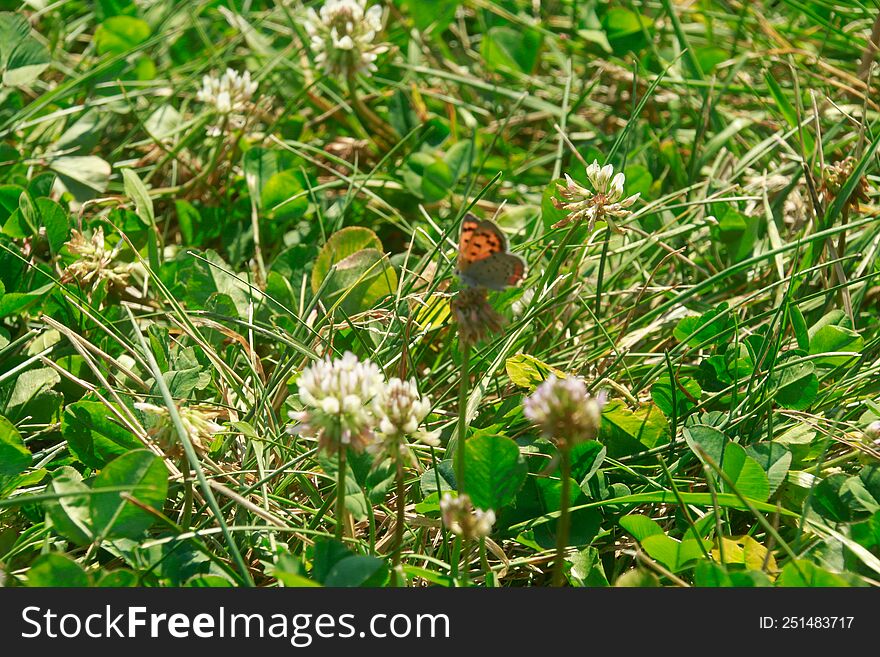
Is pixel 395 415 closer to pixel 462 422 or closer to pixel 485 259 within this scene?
pixel 462 422

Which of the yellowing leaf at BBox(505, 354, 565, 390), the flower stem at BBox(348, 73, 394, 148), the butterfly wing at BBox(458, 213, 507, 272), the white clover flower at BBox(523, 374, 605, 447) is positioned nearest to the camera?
the white clover flower at BBox(523, 374, 605, 447)

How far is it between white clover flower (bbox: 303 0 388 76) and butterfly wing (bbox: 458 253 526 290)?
39.7 inches

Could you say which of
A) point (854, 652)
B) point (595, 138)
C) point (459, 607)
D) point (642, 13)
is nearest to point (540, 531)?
point (459, 607)

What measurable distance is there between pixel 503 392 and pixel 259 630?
711 mm

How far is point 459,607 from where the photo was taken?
1173mm

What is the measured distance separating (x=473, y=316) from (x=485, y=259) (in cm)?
8

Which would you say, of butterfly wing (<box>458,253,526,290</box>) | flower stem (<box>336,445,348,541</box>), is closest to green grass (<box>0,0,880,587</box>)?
flower stem (<box>336,445,348,541</box>)

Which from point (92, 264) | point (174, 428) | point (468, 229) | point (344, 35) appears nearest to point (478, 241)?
point (468, 229)

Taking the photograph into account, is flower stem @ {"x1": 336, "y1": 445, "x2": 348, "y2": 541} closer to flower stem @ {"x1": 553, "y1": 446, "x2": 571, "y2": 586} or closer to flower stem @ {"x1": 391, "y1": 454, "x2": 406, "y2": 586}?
flower stem @ {"x1": 391, "y1": 454, "x2": 406, "y2": 586}

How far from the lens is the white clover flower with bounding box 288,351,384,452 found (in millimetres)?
1142

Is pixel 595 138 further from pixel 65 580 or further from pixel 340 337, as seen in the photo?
pixel 65 580

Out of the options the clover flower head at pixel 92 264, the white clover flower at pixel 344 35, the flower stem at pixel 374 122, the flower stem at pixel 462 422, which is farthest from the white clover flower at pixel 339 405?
the flower stem at pixel 374 122

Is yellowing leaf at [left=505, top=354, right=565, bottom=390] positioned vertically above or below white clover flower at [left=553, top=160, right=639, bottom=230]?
below

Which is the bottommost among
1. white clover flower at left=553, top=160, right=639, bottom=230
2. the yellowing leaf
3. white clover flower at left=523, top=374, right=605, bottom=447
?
white clover flower at left=523, top=374, right=605, bottom=447
